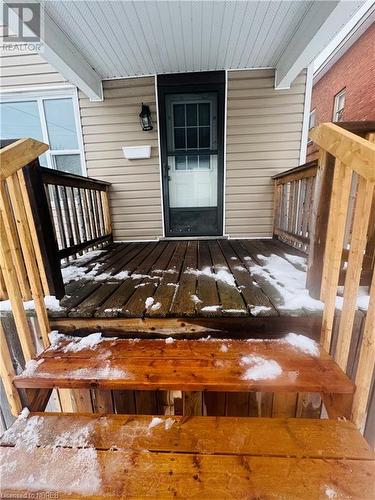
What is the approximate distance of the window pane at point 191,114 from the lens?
11.0 feet

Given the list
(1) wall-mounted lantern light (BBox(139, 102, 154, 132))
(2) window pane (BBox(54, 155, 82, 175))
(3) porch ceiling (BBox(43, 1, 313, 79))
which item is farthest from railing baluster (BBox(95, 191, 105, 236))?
(3) porch ceiling (BBox(43, 1, 313, 79))

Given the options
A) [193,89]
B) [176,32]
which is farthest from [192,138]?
[176,32]

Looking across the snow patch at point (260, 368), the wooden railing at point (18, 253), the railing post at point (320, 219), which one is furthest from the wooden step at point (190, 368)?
the railing post at point (320, 219)

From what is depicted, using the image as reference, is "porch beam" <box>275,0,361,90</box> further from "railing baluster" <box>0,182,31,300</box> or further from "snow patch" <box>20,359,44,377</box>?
"snow patch" <box>20,359,44,377</box>

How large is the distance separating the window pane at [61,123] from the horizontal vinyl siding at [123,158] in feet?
0.73

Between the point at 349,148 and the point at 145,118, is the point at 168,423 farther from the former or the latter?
the point at 145,118

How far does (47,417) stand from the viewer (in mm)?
1084

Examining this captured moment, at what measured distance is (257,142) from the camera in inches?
133

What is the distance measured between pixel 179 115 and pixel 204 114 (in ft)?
1.14

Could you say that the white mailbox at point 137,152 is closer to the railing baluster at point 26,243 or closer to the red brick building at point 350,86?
the railing baluster at point 26,243

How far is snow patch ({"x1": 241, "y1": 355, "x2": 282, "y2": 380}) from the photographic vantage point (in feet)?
3.59

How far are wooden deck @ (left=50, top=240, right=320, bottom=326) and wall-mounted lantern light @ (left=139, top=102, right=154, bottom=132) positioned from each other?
173 cm

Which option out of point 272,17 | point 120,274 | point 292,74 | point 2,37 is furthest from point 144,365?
point 2,37

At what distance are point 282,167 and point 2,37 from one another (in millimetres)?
4060
